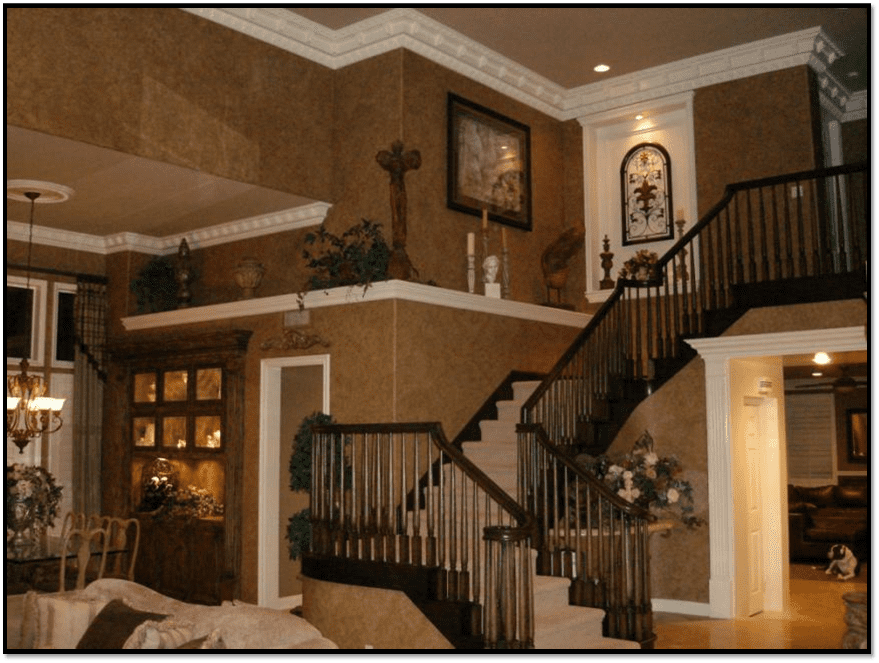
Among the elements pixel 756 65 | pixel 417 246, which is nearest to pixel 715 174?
pixel 756 65

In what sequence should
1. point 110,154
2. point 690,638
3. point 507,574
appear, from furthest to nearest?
point 110,154 < point 690,638 < point 507,574

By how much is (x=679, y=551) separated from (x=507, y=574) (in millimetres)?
3527

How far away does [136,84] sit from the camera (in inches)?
305

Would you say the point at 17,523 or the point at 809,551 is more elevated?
the point at 17,523

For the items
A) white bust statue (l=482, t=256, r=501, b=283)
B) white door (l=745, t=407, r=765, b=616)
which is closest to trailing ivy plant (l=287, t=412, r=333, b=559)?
white bust statue (l=482, t=256, r=501, b=283)

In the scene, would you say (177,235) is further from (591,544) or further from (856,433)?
(856,433)

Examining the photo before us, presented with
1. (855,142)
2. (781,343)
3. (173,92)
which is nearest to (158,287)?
(173,92)

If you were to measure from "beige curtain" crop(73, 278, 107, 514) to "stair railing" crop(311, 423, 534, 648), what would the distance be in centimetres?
442

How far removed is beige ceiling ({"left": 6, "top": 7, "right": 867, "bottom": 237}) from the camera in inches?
338

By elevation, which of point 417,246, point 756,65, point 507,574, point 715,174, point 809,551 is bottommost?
point 809,551

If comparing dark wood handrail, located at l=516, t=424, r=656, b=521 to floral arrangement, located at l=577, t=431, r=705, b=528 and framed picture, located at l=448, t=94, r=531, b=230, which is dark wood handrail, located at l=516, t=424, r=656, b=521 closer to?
floral arrangement, located at l=577, t=431, r=705, b=528

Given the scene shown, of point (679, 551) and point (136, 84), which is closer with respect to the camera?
point (136, 84)

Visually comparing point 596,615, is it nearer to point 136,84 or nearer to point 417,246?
point 417,246

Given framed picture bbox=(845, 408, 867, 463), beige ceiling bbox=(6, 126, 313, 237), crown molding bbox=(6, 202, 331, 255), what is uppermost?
beige ceiling bbox=(6, 126, 313, 237)
